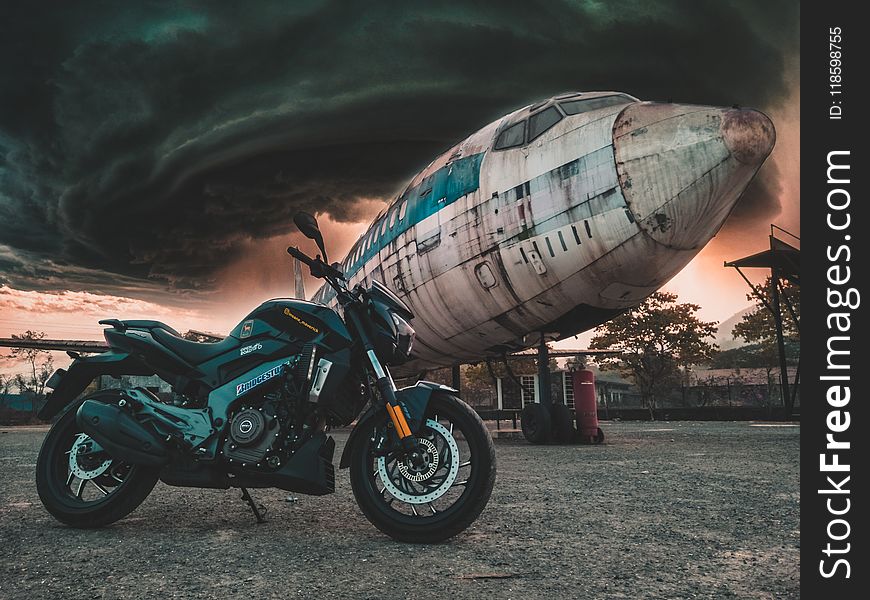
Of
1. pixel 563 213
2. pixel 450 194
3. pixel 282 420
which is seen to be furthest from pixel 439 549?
pixel 450 194

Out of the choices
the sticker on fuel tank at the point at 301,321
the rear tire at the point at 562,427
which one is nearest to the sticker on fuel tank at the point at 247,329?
the sticker on fuel tank at the point at 301,321

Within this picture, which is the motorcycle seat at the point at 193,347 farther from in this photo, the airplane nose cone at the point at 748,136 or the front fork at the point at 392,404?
the airplane nose cone at the point at 748,136

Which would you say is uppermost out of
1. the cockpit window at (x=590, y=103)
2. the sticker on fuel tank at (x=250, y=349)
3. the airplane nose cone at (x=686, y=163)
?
the cockpit window at (x=590, y=103)

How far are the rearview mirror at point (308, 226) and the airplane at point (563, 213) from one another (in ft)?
15.4

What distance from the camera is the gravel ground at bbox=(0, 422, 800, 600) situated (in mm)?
2688

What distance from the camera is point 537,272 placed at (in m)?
8.52

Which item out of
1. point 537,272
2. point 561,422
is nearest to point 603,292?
point 537,272

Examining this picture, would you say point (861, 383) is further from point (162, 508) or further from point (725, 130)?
point (725, 130)

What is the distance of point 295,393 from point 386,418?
611 millimetres

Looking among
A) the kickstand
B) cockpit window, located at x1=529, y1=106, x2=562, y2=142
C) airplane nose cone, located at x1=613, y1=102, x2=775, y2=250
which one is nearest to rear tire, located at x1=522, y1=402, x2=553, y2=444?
airplane nose cone, located at x1=613, y1=102, x2=775, y2=250

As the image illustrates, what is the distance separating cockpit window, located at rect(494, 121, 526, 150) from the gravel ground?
5.31 metres

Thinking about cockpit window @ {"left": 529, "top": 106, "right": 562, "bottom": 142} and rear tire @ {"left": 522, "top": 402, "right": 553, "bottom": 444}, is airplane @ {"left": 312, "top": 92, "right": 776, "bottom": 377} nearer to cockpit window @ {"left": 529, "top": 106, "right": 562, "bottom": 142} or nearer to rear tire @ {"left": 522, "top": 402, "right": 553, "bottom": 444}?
cockpit window @ {"left": 529, "top": 106, "right": 562, "bottom": 142}

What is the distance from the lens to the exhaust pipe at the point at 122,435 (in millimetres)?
3994

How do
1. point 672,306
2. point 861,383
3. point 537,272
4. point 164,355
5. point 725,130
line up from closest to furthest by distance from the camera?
point 861,383, point 164,355, point 725,130, point 537,272, point 672,306
